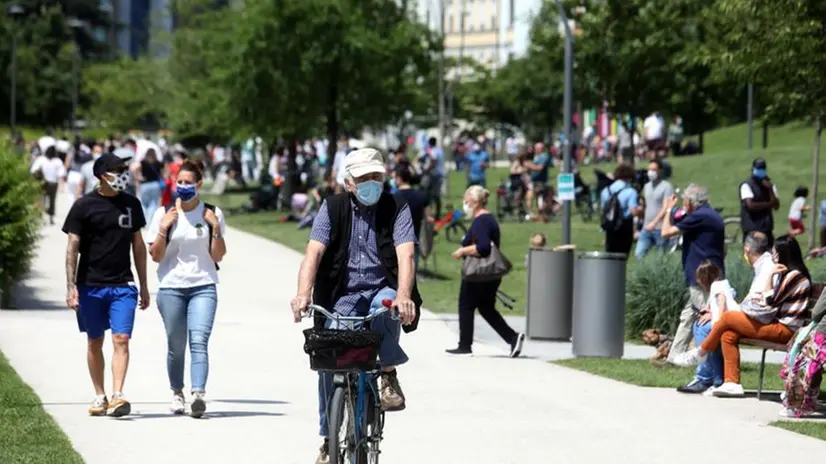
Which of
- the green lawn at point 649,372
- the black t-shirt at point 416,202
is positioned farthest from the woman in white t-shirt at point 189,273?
the black t-shirt at point 416,202

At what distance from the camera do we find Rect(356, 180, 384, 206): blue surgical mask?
8797 mm

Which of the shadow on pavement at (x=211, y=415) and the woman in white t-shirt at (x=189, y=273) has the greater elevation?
the woman in white t-shirt at (x=189, y=273)

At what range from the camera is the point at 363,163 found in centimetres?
880

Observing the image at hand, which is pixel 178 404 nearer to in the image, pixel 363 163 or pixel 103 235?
pixel 103 235

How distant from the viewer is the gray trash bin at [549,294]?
18.6 m

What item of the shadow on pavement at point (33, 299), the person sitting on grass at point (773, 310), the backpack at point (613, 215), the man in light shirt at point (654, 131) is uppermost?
the man in light shirt at point (654, 131)

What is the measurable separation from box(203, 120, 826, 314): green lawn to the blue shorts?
38.0ft

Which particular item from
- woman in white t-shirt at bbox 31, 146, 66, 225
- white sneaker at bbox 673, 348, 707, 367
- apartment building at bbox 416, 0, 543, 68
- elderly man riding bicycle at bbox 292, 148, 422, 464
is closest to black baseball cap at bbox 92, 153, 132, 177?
elderly man riding bicycle at bbox 292, 148, 422, 464

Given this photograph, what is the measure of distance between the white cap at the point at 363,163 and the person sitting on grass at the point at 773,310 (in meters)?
5.33

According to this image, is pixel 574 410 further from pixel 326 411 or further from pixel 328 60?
pixel 328 60

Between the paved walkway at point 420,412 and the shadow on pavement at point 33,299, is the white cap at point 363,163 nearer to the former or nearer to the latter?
the paved walkway at point 420,412

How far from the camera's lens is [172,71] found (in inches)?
2411

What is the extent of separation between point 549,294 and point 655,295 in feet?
3.42

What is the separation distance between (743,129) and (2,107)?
48319 millimetres
